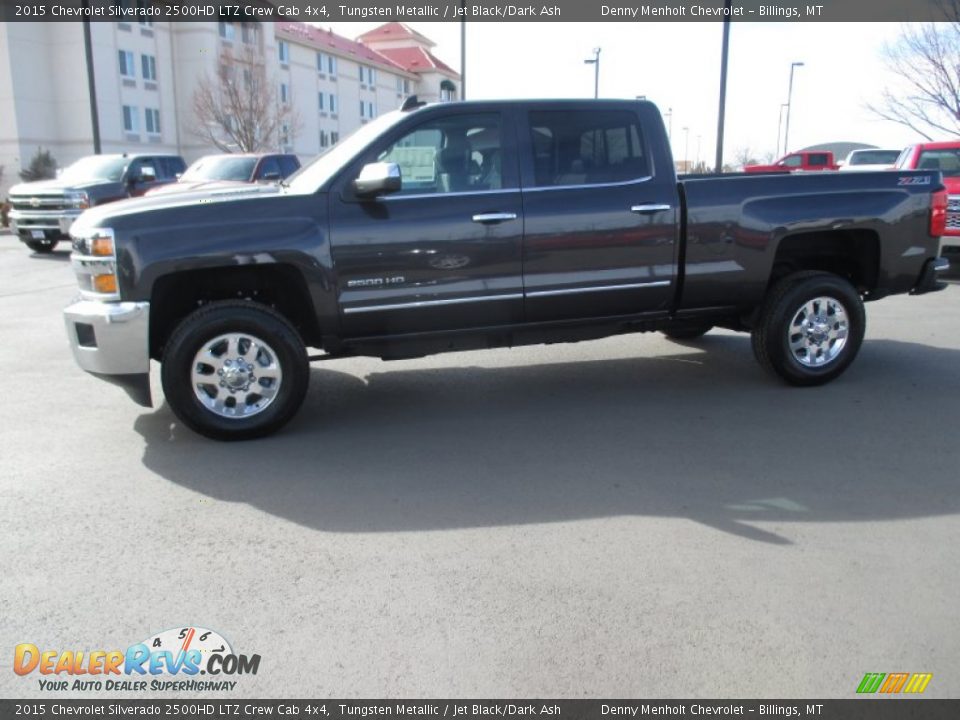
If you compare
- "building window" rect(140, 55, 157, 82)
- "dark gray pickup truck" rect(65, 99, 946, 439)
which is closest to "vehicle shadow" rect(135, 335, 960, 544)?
"dark gray pickup truck" rect(65, 99, 946, 439)

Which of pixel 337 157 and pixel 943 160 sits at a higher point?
pixel 943 160

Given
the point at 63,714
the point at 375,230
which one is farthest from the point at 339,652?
the point at 375,230

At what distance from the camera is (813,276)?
6098 mm

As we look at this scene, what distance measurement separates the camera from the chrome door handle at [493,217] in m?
5.22

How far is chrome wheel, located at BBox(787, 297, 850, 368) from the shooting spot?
6055 millimetres

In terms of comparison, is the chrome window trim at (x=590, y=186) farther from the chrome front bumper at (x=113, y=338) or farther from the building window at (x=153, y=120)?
the building window at (x=153, y=120)

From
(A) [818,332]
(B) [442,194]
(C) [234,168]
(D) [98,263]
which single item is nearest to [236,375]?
(D) [98,263]

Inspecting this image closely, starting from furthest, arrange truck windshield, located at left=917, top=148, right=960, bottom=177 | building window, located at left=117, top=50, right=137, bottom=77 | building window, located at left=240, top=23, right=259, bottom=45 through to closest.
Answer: building window, located at left=240, top=23, right=259, bottom=45
building window, located at left=117, top=50, right=137, bottom=77
truck windshield, located at left=917, top=148, right=960, bottom=177

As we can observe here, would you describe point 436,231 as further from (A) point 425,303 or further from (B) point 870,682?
(B) point 870,682

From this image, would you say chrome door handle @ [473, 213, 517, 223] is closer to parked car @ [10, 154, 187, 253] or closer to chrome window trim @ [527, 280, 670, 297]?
chrome window trim @ [527, 280, 670, 297]

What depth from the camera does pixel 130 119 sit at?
48.6 m

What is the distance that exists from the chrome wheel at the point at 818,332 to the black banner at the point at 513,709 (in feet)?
12.5

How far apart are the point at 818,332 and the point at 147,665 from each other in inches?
201

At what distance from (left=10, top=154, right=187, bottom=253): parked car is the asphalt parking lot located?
1080 cm
